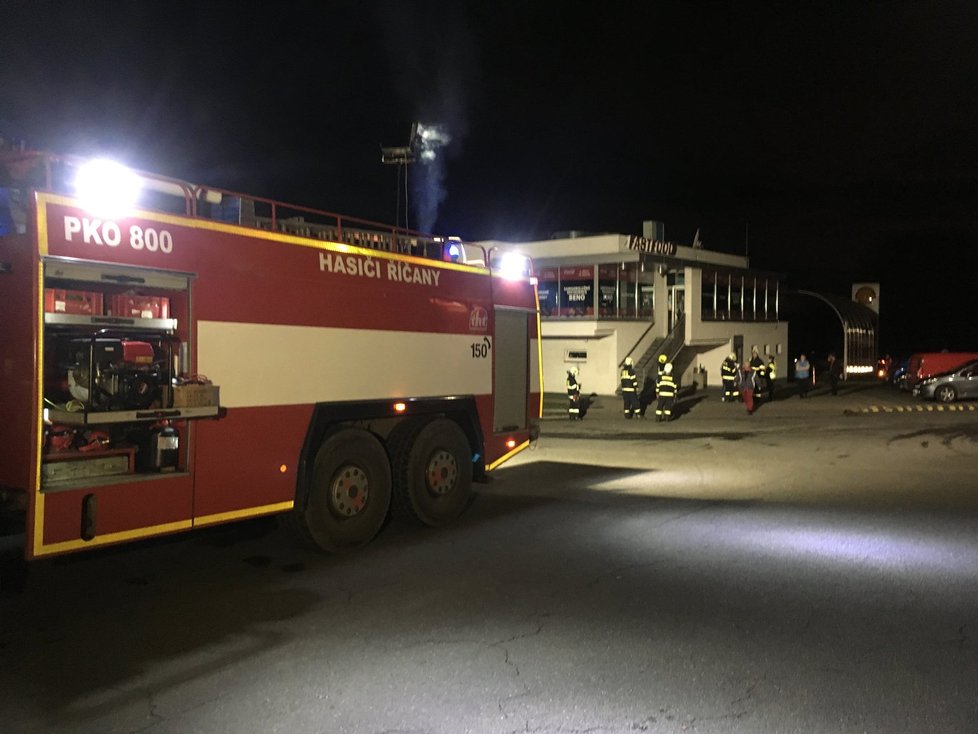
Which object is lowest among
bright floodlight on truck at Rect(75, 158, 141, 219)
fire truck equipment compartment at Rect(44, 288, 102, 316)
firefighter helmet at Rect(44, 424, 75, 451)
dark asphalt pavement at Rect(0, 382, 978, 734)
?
dark asphalt pavement at Rect(0, 382, 978, 734)

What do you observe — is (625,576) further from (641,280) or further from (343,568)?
(641,280)

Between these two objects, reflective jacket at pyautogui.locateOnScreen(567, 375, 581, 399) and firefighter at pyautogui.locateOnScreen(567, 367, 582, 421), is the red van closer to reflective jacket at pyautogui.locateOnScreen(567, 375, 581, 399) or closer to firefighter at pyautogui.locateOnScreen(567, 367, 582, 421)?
firefighter at pyautogui.locateOnScreen(567, 367, 582, 421)

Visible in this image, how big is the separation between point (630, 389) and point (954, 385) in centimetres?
1141

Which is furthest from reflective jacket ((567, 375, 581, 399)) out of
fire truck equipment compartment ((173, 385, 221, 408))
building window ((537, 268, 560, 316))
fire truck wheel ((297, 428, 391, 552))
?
fire truck equipment compartment ((173, 385, 221, 408))

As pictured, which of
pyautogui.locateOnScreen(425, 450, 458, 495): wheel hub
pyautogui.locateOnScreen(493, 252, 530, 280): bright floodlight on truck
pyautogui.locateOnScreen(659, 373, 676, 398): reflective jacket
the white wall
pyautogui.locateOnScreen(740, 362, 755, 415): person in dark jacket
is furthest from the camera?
the white wall

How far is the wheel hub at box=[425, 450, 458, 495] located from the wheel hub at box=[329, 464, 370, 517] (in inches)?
37.7

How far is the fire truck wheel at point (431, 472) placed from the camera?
8.11 meters

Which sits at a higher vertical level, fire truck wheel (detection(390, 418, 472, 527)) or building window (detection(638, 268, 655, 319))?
building window (detection(638, 268, 655, 319))

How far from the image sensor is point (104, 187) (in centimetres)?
550

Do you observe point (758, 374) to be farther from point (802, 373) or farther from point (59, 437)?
point (59, 437)

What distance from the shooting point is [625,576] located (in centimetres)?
654

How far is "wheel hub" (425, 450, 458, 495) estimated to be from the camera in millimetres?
8430

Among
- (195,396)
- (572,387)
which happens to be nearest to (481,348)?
(195,396)

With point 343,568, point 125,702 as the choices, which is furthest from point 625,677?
point 343,568
